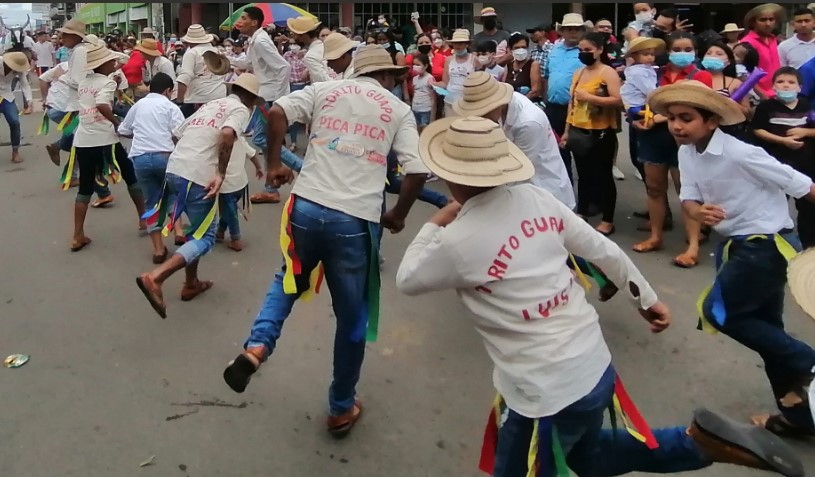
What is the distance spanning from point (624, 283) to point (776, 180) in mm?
1132

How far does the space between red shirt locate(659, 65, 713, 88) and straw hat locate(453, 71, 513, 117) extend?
2499 millimetres

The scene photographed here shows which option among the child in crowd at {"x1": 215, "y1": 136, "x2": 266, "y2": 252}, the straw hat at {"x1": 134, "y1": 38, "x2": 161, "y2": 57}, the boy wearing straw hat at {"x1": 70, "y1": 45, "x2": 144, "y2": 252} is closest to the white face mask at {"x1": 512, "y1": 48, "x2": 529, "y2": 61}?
the child in crowd at {"x1": 215, "y1": 136, "x2": 266, "y2": 252}

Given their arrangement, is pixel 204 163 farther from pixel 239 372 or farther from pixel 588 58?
pixel 588 58

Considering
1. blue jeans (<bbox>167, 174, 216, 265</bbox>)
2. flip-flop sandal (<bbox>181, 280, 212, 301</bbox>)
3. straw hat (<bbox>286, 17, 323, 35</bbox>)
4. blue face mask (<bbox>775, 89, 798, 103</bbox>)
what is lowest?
flip-flop sandal (<bbox>181, 280, 212, 301</bbox>)

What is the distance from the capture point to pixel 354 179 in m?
3.20

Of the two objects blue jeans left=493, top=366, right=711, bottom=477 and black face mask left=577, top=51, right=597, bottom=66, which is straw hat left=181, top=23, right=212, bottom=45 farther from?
blue jeans left=493, top=366, right=711, bottom=477

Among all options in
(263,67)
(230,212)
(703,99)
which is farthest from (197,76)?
(703,99)

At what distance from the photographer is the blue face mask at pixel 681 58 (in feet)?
18.5

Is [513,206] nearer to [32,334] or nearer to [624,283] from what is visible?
[624,283]

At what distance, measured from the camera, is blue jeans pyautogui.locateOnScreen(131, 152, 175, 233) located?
19.0ft

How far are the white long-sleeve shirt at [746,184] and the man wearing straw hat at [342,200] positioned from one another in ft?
4.28

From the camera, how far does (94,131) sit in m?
6.21

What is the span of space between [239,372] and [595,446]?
4.77 feet

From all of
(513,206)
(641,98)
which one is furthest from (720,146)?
(641,98)
